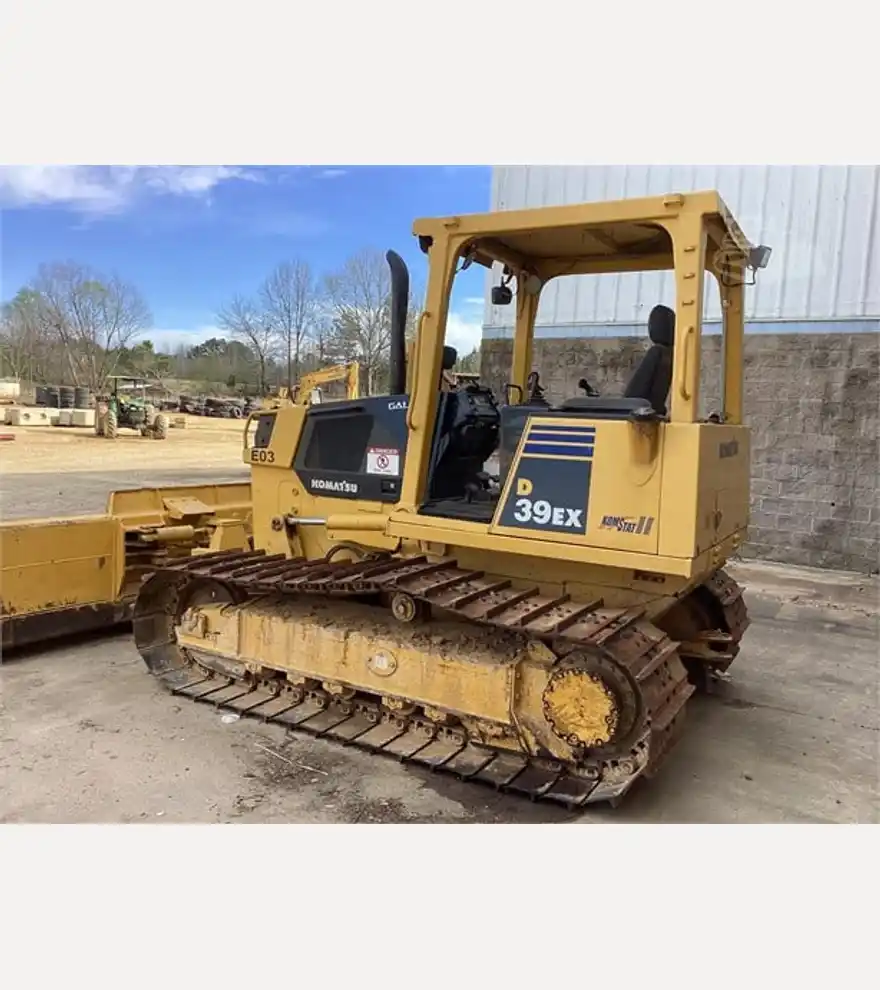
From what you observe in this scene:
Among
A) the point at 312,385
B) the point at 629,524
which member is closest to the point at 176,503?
the point at 312,385

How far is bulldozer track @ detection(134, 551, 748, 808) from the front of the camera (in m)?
3.84

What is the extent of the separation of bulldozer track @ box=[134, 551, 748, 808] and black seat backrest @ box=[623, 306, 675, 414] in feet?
3.67

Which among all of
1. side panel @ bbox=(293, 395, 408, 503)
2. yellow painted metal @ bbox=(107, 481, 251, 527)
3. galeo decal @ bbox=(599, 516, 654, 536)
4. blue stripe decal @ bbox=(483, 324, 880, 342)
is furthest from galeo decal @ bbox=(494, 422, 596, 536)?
blue stripe decal @ bbox=(483, 324, 880, 342)

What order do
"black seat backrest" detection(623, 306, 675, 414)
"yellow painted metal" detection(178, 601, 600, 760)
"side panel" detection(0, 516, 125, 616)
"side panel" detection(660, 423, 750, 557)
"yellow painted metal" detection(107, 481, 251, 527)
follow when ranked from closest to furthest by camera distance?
"side panel" detection(660, 423, 750, 557)
"yellow painted metal" detection(178, 601, 600, 760)
"black seat backrest" detection(623, 306, 675, 414)
"side panel" detection(0, 516, 125, 616)
"yellow painted metal" detection(107, 481, 251, 527)

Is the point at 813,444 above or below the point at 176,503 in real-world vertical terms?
above

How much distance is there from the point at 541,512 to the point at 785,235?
299 inches

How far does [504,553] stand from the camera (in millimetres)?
4512

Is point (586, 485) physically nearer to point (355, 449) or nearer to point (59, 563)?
point (355, 449)

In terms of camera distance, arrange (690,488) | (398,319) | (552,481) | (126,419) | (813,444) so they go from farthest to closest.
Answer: (126,419) → (813,444) → (398,319) → (552,481) → (690,488)

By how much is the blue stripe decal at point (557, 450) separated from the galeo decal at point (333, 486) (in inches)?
54.7

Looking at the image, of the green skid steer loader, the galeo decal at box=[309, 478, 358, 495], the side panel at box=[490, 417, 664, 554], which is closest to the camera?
the side panel at box=[490, 417, 664, 554]

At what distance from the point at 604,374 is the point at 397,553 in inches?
266

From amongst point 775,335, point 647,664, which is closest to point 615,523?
point 647,664

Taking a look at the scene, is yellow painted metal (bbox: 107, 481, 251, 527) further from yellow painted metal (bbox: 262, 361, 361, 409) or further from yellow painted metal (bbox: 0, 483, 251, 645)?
yellow painted metal (bbox: 262, 361, 361, 409)
